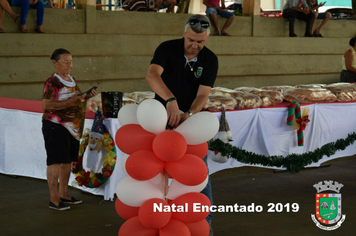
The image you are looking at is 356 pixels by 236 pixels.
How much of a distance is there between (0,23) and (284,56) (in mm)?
6189

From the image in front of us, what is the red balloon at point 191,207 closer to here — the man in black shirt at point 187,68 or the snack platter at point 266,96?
the man in black shirt at point 187,68

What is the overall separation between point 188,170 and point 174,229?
38 centimetres

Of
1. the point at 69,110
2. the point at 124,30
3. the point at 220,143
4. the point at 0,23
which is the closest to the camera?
the point at 69,110

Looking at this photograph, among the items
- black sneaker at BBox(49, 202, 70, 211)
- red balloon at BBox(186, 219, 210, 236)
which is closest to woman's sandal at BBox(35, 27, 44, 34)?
black sneaker at BBox(49, 202, 70, 211)

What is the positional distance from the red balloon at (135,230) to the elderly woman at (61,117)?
1658mm

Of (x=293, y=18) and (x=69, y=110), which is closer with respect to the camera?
(x=69, y=110)

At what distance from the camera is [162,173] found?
3350mm

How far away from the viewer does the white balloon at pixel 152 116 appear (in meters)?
3.17

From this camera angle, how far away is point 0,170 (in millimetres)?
6176

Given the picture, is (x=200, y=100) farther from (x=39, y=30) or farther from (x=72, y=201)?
(x=39, y=30)

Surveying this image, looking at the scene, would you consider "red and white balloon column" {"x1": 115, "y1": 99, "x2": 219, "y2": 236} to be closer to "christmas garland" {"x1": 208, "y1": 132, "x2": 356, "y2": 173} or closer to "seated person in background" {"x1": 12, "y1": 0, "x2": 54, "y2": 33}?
"christmas garland" {"x1": 208, "y1": 132, "x2": 356, "y2": 173}

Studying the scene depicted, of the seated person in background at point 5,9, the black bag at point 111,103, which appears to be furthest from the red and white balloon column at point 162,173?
the seated person in background at point 5,9

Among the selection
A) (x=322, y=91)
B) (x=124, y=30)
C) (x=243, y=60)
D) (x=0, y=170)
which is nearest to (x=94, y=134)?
(x=0, y=170)

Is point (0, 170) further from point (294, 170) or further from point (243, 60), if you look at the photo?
point (243, 60)
